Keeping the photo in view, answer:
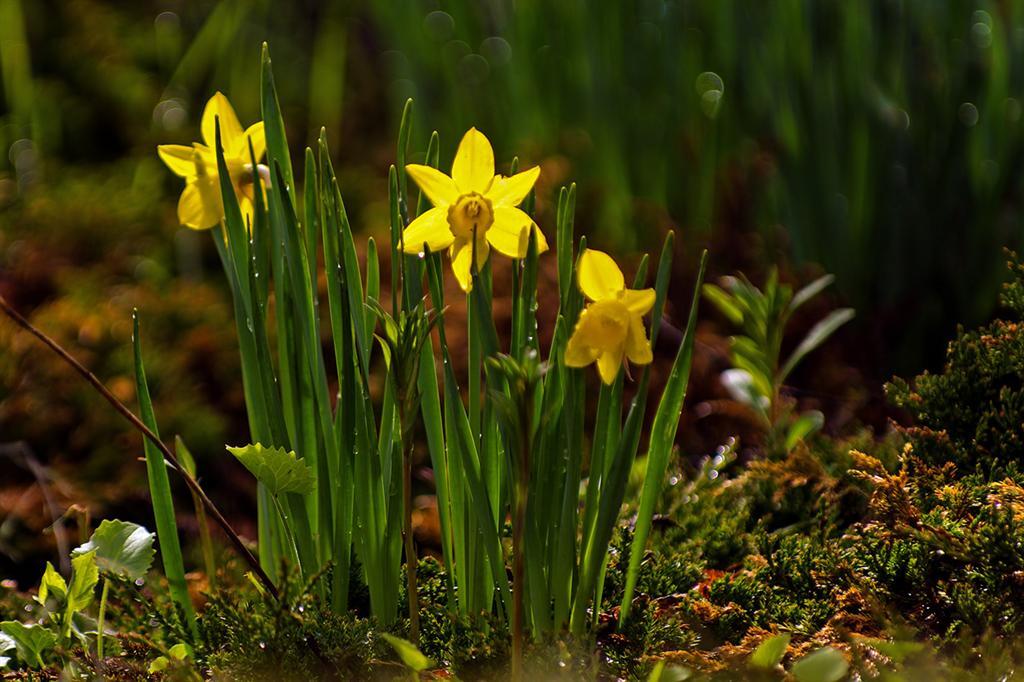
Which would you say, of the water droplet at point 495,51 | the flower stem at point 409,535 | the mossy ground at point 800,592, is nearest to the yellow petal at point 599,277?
the flower stem at point 409,535

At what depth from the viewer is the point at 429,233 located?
1.04 metres

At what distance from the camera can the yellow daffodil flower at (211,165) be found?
120cm

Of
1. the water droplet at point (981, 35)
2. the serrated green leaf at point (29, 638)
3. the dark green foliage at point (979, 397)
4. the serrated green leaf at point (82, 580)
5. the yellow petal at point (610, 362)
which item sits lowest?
the serrated green leaf at point (29, 638)

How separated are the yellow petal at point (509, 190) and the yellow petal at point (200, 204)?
0.36 m

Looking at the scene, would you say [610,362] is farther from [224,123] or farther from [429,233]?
[224,123]

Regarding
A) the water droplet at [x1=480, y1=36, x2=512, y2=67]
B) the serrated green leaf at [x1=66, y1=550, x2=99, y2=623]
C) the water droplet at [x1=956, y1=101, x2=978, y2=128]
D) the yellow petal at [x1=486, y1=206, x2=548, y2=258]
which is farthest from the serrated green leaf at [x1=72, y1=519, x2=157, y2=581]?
the water droplet at [x1=480, y1=36, x2=512, y2=67]

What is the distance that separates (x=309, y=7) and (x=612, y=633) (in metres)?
3.82

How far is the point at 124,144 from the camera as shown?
3531mm

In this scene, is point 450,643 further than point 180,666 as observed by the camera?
Yes

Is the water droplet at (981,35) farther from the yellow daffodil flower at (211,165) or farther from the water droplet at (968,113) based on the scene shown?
the yellow daffodil flower at (211,165)

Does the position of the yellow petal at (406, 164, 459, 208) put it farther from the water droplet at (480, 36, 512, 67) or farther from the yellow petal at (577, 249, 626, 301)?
the water droplet at (480, 36, 512, 67)

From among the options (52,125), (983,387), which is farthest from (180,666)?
(52,125)

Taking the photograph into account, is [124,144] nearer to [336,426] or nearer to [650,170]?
[650,170]

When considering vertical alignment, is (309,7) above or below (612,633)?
above
